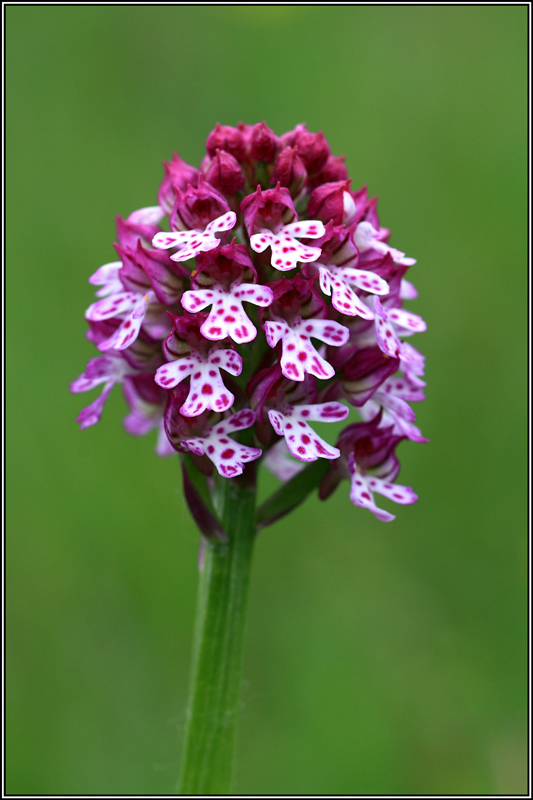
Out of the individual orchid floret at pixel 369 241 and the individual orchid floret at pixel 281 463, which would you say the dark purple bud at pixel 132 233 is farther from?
the individual orchid floret at pixel 281 463

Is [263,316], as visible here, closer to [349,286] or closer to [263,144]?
[349,286]

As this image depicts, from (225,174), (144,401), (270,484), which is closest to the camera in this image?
(225,174)

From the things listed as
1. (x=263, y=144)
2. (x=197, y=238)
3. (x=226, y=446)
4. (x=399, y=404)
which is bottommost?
(x=226, y=446)

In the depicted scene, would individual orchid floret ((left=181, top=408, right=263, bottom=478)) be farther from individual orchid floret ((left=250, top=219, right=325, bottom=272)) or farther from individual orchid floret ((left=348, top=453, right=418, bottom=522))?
individual orchid floret ((left=250, top=219, right=325, bottom=272))

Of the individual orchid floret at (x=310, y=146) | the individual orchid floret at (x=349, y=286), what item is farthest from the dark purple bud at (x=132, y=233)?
the individual orchid floret at (x=349, y=286)

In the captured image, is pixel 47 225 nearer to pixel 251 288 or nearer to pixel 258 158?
pixel 258 158

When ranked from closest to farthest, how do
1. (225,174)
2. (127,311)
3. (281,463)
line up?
(225,174) → (127,311) → (281,463)

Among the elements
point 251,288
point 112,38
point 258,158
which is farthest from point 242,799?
point 112,38

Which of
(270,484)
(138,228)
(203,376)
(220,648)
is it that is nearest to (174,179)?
(138,228)
